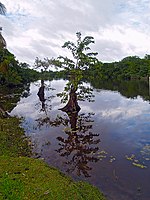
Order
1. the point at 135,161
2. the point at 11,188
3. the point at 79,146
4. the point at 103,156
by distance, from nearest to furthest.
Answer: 1. the point at 11,188
2. the point at 135,161
3. the point at 103,156
4. the point at 79,146

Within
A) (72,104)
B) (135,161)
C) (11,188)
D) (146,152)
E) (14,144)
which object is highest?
(72,104)

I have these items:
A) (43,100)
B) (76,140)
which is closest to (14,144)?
(76,140)

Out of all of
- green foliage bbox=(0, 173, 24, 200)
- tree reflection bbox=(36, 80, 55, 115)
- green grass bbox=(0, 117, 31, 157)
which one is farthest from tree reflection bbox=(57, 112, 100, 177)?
tree reflection bbox=(36, 80, 55, 115)

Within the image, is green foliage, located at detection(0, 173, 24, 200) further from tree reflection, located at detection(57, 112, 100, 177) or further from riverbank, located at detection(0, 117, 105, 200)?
tree reflection, located at detection(57, 112, 100, 177)

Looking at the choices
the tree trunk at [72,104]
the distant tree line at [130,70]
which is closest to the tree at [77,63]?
the tree trunk at [72,104]

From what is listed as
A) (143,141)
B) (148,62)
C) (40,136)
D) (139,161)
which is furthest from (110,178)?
(148,62)

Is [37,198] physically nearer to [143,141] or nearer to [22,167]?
[22,167]

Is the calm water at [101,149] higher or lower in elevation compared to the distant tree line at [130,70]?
lower

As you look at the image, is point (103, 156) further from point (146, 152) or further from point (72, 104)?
point (72, 104)

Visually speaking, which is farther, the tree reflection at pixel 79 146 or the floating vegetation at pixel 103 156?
the floating vegetation at pixel 103 156

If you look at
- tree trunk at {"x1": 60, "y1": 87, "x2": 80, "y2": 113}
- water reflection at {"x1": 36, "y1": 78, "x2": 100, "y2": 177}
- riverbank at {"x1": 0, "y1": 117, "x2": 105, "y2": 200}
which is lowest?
water reflection at {"x1": 36, "y1": 78, "x2": 100, "y2": 177}

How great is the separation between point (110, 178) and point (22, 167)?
5.10 meters

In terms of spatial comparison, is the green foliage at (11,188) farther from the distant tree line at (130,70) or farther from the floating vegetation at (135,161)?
the distant tree line at (130,70)

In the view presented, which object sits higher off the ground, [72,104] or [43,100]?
[72,104]
